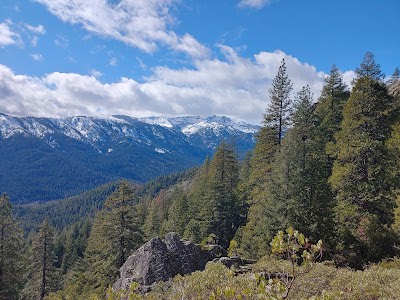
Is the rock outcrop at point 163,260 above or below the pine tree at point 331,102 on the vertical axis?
below

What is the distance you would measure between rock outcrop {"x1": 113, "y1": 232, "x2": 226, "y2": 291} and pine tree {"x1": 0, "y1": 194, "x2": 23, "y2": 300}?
694 inches

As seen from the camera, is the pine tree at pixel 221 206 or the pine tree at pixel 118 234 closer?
the pine tree at pixel 118 234

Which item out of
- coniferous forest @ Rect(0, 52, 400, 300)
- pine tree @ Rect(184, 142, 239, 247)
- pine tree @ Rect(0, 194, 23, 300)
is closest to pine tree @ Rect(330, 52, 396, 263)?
coniferous forest @ Rect(0, 52, 400, 300)

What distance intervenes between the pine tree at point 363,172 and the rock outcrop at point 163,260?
997cm

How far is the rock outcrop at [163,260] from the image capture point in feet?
73.8

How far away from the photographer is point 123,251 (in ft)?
116

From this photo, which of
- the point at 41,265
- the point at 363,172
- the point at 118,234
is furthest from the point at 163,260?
the point at 41,265

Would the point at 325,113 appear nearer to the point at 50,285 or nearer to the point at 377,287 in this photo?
the point at 377,287

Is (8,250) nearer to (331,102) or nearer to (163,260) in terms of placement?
(163,260)

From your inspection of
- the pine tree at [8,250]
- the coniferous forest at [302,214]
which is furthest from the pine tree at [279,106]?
the pine tree at [8,250]

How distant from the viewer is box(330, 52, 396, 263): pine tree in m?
23.1

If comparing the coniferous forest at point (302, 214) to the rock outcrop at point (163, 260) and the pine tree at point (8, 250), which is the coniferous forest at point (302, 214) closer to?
the pine tree at point (8, 250)

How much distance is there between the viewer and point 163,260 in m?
23.1

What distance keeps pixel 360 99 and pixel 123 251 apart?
26.5 m
